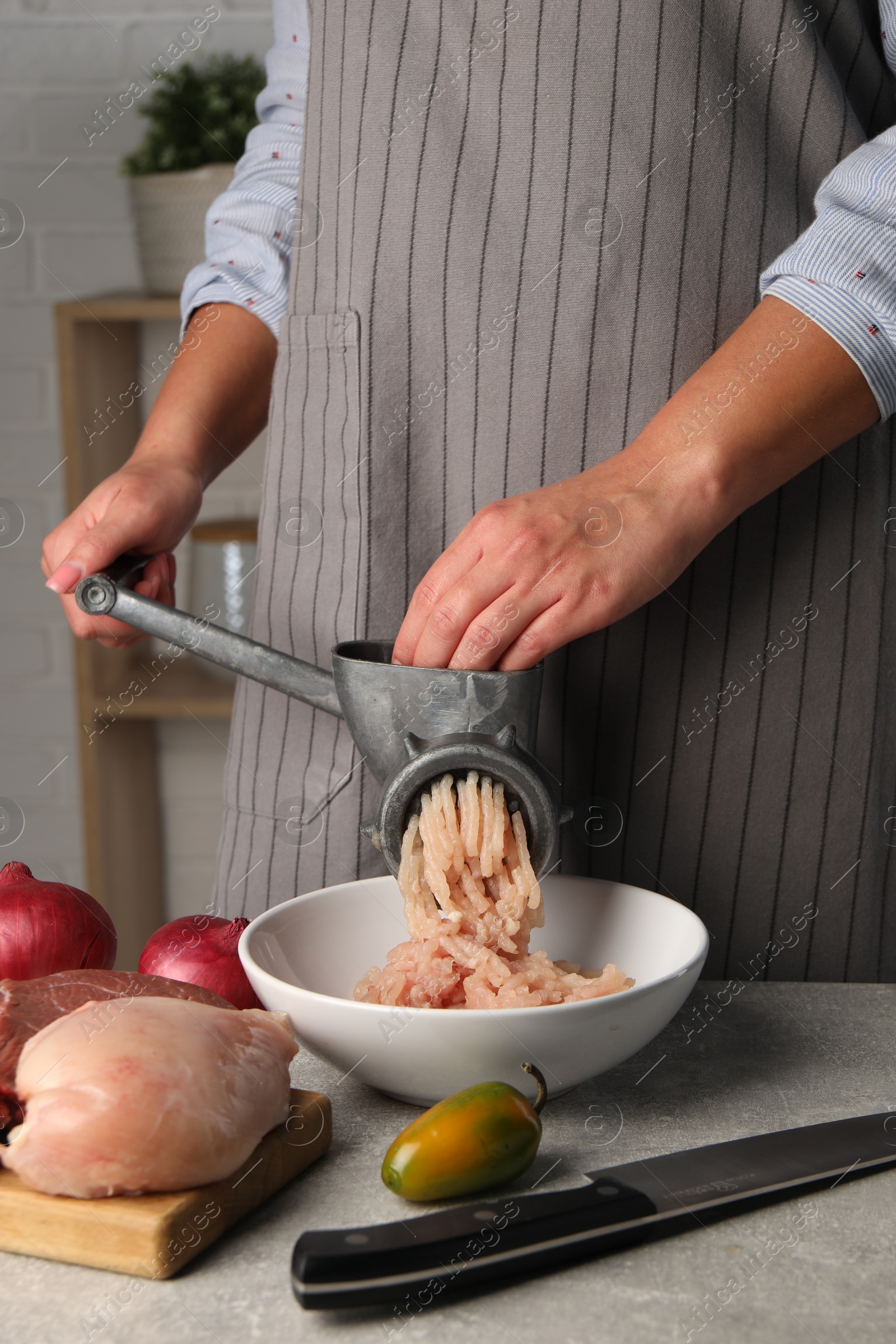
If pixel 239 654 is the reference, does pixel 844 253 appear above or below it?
above

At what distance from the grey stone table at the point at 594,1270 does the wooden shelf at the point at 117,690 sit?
1.48 meters

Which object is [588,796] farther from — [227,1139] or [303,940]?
[227,1139]

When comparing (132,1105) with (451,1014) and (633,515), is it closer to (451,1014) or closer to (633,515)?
(451,1014)

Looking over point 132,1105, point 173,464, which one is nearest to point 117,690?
point 173,464

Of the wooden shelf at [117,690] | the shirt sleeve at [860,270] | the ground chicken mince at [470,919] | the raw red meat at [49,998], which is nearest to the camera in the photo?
the raw red meat at [49,998]

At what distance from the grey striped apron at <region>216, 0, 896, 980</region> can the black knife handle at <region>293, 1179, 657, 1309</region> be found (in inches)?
19.3

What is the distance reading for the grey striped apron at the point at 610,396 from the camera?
97 cm

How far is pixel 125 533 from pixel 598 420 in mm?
438

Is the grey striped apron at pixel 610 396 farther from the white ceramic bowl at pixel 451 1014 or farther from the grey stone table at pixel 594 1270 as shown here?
the grey stone table at pixel 594 1270

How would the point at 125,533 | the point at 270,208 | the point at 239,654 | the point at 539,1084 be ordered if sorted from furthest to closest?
the point at 270,208 < the point at 125,533 < the point at 239,654 < the point at 539,1084

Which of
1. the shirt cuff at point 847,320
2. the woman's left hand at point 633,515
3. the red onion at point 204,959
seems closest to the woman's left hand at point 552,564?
the woman's left hand at point 633,515

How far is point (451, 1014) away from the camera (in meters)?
0.63

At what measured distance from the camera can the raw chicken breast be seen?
555 mm

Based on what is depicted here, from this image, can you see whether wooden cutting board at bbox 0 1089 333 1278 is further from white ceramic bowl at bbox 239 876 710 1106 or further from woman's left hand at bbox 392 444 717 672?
woman's left hand at bbox 392 444 717 672
